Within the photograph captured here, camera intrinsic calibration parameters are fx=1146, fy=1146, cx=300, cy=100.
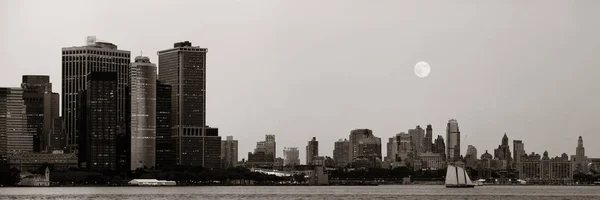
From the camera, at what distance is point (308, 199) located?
148875 mm

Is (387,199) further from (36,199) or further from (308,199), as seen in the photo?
(36,199)

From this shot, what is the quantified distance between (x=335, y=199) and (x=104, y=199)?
1188 inches

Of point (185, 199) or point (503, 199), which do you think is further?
point (503, 199)

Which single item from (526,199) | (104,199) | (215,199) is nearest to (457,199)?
(526,199)

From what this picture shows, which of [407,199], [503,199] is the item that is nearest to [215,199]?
[407,199]

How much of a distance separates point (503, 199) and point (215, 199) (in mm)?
40722

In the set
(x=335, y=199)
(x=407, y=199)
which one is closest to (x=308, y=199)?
(x=335, y=199)

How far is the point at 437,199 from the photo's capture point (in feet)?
509

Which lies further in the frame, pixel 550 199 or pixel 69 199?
pixel 550 199

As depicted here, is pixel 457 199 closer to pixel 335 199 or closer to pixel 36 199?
pixel 335 199

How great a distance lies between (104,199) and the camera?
488ft

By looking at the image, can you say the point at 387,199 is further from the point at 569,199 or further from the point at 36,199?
the point at 36,199

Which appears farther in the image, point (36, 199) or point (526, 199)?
point (526, 199)

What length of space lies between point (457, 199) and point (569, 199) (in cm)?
1701
